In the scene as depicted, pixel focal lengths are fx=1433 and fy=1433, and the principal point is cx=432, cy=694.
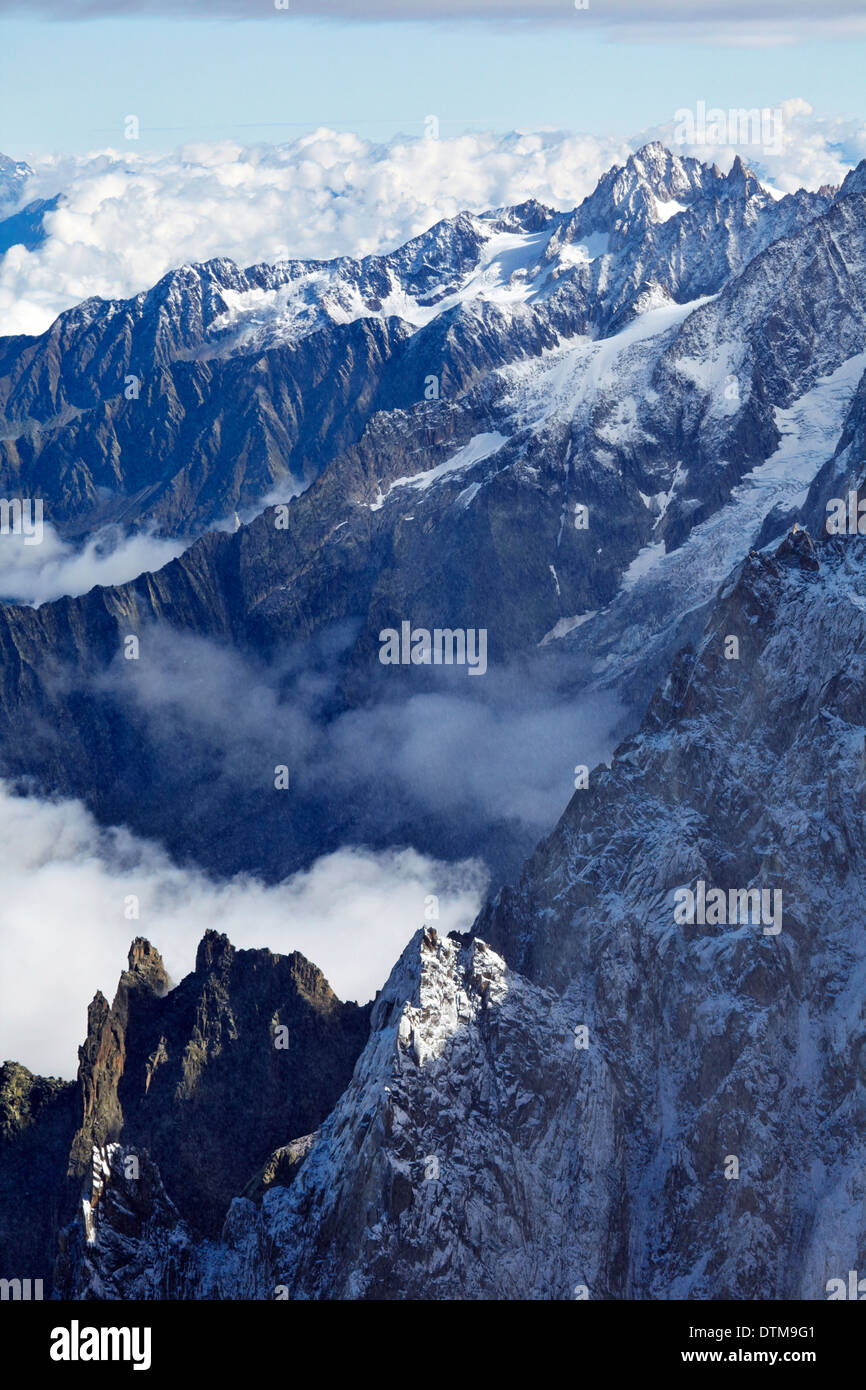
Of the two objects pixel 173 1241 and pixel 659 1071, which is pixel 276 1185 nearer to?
pixel 173 1241

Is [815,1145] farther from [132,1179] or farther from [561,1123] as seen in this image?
[132,1179]

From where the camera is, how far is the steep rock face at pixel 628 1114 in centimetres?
16312

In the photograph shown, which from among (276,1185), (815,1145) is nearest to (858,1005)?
(815,1145)

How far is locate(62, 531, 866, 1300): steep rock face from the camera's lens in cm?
16312

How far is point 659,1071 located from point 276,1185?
52.4m

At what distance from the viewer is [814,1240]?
16062 centimetres

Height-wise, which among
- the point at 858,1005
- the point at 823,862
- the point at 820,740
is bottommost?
the point at 858,1005

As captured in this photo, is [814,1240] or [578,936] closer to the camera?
[814,1240]

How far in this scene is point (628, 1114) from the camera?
178875 mm

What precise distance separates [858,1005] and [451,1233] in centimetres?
5527
